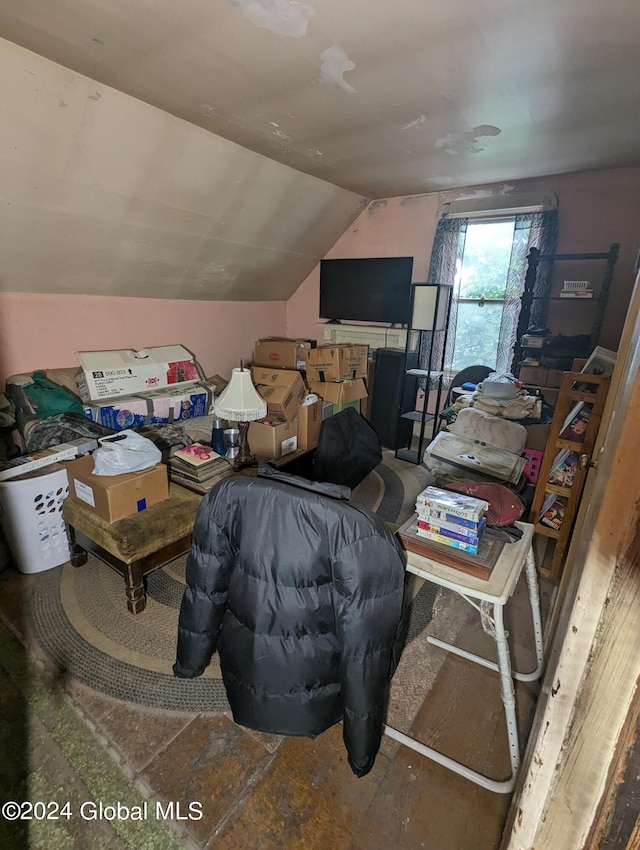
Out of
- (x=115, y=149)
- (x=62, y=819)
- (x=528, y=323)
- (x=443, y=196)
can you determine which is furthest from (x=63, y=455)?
(x=443, y=196)

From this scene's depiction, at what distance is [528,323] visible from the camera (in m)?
3.30

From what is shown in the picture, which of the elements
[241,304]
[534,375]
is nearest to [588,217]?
[534,375]

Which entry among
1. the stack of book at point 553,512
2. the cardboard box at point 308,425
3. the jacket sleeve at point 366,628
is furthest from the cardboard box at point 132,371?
the stack of book at point 553,512

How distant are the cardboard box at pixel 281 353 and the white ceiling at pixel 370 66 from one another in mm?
1662

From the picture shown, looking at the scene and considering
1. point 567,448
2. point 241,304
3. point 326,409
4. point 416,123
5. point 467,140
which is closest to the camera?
point 567,448

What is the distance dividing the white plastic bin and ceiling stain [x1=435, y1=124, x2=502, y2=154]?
9.39 ft

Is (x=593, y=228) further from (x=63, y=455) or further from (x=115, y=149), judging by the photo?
(x=63, y=455)

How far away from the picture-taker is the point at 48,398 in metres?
2.65

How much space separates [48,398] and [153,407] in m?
0.70

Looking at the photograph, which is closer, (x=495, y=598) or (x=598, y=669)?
(x=598, y=669)

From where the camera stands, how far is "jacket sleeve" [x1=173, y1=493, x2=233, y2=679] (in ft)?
3.79

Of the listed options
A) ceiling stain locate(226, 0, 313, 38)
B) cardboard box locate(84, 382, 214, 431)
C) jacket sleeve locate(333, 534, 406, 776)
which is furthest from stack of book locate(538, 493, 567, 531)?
cardboard box locate(84, 382, 214, 431)

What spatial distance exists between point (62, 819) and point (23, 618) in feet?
2.99

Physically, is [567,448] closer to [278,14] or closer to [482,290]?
[278,14]
